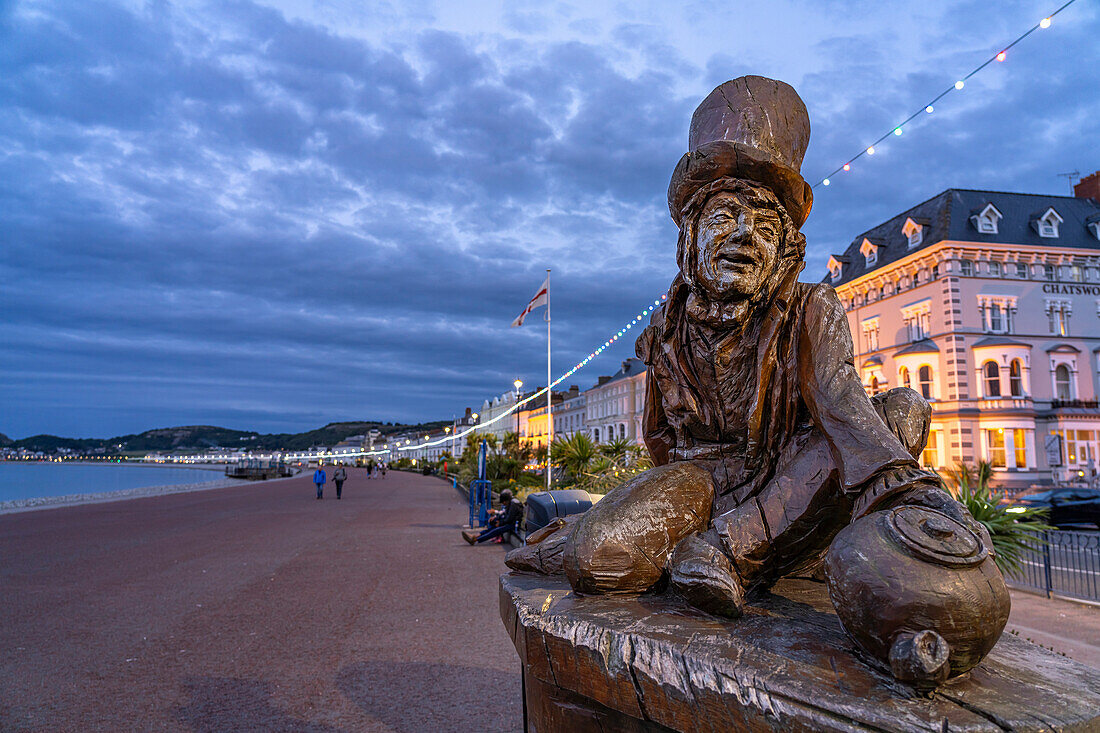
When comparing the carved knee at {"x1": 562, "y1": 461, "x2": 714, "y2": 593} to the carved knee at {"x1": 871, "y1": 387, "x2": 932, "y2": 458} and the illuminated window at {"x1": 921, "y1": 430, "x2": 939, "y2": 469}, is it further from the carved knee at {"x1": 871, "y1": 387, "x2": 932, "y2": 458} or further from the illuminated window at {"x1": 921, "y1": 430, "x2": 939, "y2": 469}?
the illuminated window at {"x1": 921, "y1": 430, "x2": 939, "y2": 469}

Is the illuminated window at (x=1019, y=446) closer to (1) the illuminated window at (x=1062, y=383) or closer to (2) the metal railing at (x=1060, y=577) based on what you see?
(1) the illuminated window at (x=1062, y=383)

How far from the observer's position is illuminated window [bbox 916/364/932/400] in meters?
28.7

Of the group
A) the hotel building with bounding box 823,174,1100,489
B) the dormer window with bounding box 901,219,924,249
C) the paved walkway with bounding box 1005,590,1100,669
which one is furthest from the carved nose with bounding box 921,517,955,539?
the dormer window with bounding box 901,219,924,249

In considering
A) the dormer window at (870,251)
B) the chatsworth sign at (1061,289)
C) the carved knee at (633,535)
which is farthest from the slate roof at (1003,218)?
the carved knee at (633,535)

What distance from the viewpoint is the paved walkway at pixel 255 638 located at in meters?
4.76

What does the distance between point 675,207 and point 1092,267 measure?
35.6 m

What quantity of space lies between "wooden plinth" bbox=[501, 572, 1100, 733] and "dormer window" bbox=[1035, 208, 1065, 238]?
1359 inches

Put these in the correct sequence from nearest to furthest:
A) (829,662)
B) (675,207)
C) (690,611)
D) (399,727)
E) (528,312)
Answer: (829,662) < (690,611) < (675,207) < (399,727) < (528,312)

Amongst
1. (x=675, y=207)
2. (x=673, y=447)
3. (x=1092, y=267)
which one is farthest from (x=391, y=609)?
(x=1092, y=267)

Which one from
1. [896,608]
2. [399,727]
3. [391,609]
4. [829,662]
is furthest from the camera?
[391,609]

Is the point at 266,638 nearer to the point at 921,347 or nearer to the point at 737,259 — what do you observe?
the point at 737,259

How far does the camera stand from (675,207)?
8.66 ft

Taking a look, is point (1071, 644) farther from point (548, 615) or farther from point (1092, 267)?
point (1092, 267)

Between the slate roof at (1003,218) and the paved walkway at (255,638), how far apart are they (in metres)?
25.8
